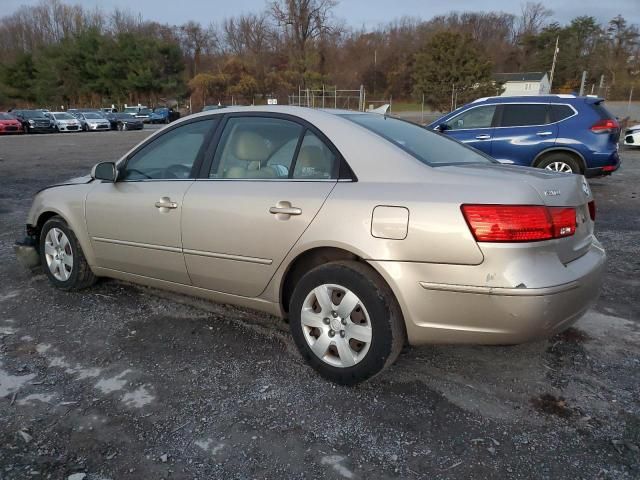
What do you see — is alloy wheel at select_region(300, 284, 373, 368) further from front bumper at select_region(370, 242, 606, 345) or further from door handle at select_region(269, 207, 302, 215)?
door handle at select_region(269, 207, 302, 215)

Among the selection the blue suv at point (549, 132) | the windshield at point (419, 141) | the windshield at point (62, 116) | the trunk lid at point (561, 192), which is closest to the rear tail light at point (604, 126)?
the blue suv at point (549, 132)

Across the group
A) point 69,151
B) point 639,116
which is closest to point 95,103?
point 69,151

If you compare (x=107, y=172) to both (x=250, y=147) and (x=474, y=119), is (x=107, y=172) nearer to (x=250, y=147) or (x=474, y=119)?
(x=250, y=147)

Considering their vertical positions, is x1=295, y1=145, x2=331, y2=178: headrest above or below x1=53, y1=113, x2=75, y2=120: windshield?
above

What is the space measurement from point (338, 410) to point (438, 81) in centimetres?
4377

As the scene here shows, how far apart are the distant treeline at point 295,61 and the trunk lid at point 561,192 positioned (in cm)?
4085

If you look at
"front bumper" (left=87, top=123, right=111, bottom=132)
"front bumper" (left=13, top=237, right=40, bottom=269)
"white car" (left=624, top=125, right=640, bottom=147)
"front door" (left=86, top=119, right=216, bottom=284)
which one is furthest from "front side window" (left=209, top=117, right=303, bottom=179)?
"front bumper" (left=87, top=123, right=111, bottom=132)

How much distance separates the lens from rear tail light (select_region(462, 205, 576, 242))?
7.59ft

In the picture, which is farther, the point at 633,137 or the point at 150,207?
the point at 633,137

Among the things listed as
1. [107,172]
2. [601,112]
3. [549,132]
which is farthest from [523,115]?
[107,172]

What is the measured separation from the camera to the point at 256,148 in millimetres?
3287

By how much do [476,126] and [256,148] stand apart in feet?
23.3

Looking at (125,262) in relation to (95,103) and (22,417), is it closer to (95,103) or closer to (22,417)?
(22,417)

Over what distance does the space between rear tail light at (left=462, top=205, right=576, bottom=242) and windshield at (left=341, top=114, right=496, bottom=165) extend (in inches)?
20.8
